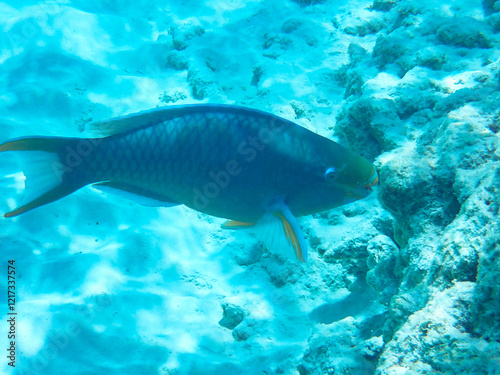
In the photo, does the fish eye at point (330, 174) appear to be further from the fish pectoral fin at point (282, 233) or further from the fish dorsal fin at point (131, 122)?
the fish dorsal fin at point (131, 122)

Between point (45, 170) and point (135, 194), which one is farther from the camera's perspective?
point (135, 194)

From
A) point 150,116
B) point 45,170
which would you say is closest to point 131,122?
point 150,116

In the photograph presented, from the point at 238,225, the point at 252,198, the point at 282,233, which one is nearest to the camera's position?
the point at 282,233

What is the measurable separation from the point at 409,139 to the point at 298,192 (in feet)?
5.57

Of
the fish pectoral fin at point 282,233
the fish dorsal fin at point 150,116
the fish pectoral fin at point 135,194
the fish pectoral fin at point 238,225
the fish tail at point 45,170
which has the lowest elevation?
the fish pectoral fin at point 282,233

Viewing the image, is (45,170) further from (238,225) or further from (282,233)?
(282,233)

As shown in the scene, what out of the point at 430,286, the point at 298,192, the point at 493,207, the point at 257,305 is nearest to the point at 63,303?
the point at 257,305

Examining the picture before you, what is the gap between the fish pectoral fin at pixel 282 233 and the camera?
184 centimetres

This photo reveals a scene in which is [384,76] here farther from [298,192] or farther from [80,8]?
[80,8]

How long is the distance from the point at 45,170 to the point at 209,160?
3.18ft

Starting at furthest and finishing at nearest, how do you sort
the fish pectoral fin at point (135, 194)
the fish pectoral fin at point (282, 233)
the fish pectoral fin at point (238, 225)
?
the fish pectoral fin at point (238, 225), the fish pectoral fin at point (135, 194), the fish pectoral fin at point (282, 233)

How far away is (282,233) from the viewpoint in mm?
1893

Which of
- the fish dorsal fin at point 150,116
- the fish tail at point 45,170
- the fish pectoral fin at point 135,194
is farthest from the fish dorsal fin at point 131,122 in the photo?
the fish pectoral fin at point 135,194

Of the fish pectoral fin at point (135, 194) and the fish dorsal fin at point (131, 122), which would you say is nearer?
the fish dorsal fin at point (131, 122)
